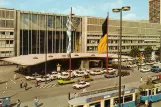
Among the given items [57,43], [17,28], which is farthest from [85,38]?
[17,28]

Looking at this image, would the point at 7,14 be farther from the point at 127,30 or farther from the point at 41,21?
the point at 127,30

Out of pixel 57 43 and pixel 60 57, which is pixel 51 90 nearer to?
pixel 60 57

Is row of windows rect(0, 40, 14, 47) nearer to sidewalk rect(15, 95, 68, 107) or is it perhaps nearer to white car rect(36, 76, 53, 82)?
white car rect(36, 76, 53, 82)

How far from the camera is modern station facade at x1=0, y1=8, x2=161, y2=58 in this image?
79.8m

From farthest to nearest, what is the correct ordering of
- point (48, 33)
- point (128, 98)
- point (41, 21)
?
point (48, 33)
point (41, 21)
point (128, 98)

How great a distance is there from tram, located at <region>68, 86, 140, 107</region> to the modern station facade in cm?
3357

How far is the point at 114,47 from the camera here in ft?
351

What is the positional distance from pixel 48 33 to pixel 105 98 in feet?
215

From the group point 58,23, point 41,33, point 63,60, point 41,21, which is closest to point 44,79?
point 63,60

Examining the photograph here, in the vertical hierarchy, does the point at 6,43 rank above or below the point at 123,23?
below

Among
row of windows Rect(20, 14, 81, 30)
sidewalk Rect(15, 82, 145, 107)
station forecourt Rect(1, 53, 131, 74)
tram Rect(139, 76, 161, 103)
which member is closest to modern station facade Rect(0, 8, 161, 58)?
row of windows Rect(20, 14, 81, 30)

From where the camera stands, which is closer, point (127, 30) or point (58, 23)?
point (58, 23)

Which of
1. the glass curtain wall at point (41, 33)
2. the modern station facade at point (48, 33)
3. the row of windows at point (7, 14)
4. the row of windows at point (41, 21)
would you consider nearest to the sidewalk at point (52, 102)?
the modern station facade at point (48, 33)

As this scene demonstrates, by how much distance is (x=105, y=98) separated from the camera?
25922 mm
